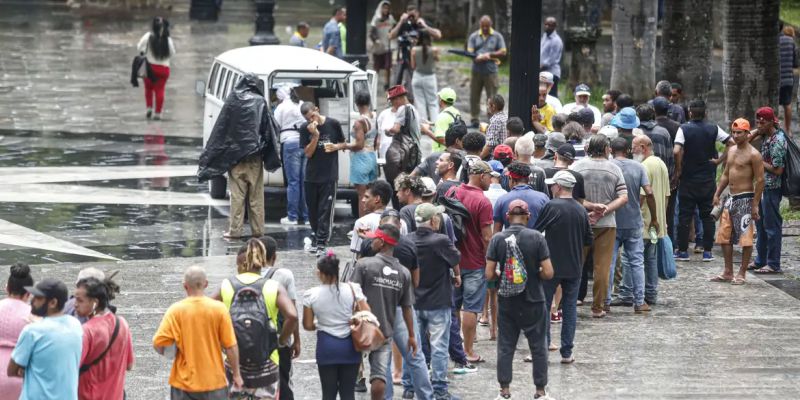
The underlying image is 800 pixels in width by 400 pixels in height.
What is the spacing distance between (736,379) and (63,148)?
13.4 metres

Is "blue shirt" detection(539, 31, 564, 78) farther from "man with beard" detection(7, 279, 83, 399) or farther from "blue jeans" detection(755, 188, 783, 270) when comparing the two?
"man with beard" detection(7, 279, 83, 399)

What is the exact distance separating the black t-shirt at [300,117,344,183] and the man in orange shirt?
6.52m

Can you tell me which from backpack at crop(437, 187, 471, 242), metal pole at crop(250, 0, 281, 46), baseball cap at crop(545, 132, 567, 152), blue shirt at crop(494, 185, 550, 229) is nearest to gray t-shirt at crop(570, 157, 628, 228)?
baseball cap at crop(545, 132, 567, 152)

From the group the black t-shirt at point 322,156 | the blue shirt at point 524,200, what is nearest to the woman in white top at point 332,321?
the blue shirt at point 524,200

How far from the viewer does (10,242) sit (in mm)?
15453

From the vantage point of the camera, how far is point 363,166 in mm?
15664

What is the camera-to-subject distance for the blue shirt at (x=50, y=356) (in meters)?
8.23

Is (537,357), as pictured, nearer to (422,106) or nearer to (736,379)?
(736,379)

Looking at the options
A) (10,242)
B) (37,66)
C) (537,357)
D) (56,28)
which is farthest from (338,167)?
(56,28)

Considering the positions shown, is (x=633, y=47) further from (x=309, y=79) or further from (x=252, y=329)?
(x=252, y=329)

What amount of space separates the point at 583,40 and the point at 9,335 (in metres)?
19.1

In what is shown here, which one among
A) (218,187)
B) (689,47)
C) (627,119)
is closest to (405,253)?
(627,119)

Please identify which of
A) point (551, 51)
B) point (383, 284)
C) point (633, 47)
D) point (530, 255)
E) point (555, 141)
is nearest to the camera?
point (383, 284)

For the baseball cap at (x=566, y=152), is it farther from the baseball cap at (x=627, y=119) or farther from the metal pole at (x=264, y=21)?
the metal pole at (x=264, y=21)
